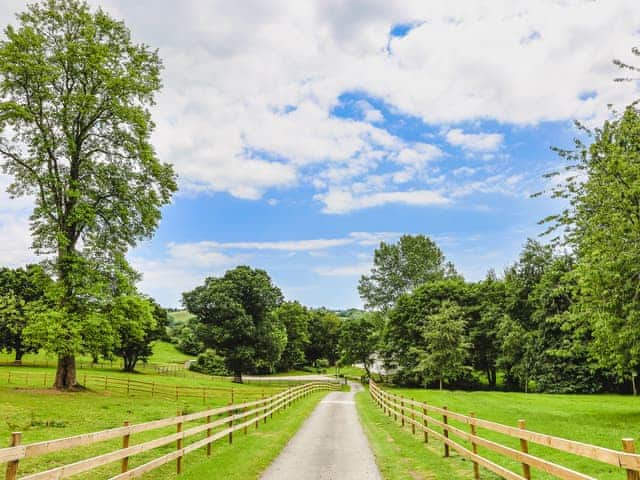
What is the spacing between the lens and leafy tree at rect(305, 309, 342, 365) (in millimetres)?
100688

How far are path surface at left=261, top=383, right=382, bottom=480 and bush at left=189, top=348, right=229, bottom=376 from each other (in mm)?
51157

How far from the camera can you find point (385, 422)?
19.1 meters

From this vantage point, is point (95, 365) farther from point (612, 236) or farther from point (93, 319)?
point (612, 236)

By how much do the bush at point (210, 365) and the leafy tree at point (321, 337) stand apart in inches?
1403

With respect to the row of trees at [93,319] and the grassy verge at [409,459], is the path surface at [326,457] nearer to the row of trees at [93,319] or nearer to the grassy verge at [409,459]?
the grassy verge at [409,459]

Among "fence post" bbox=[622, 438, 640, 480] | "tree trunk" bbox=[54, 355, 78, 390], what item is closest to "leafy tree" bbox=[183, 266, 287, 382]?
"tree trunk" bbox=[54, 355, 78, 390]

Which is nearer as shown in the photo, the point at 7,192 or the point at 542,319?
the point at 7,192

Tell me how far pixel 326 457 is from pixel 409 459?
6.32 ft

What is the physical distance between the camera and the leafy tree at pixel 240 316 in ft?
159

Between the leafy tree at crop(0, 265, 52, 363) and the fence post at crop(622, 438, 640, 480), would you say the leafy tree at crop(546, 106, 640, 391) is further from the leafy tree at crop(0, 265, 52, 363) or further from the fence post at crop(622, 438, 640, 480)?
the leafy tree at crop(0, 265, 52, 363)

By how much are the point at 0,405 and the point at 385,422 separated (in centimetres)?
1576

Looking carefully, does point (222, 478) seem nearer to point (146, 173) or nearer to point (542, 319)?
point (146, 173)

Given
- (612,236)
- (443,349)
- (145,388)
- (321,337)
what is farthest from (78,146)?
(321,337)

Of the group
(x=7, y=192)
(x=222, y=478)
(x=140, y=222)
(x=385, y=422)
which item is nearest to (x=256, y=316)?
(x=140, y=222)
